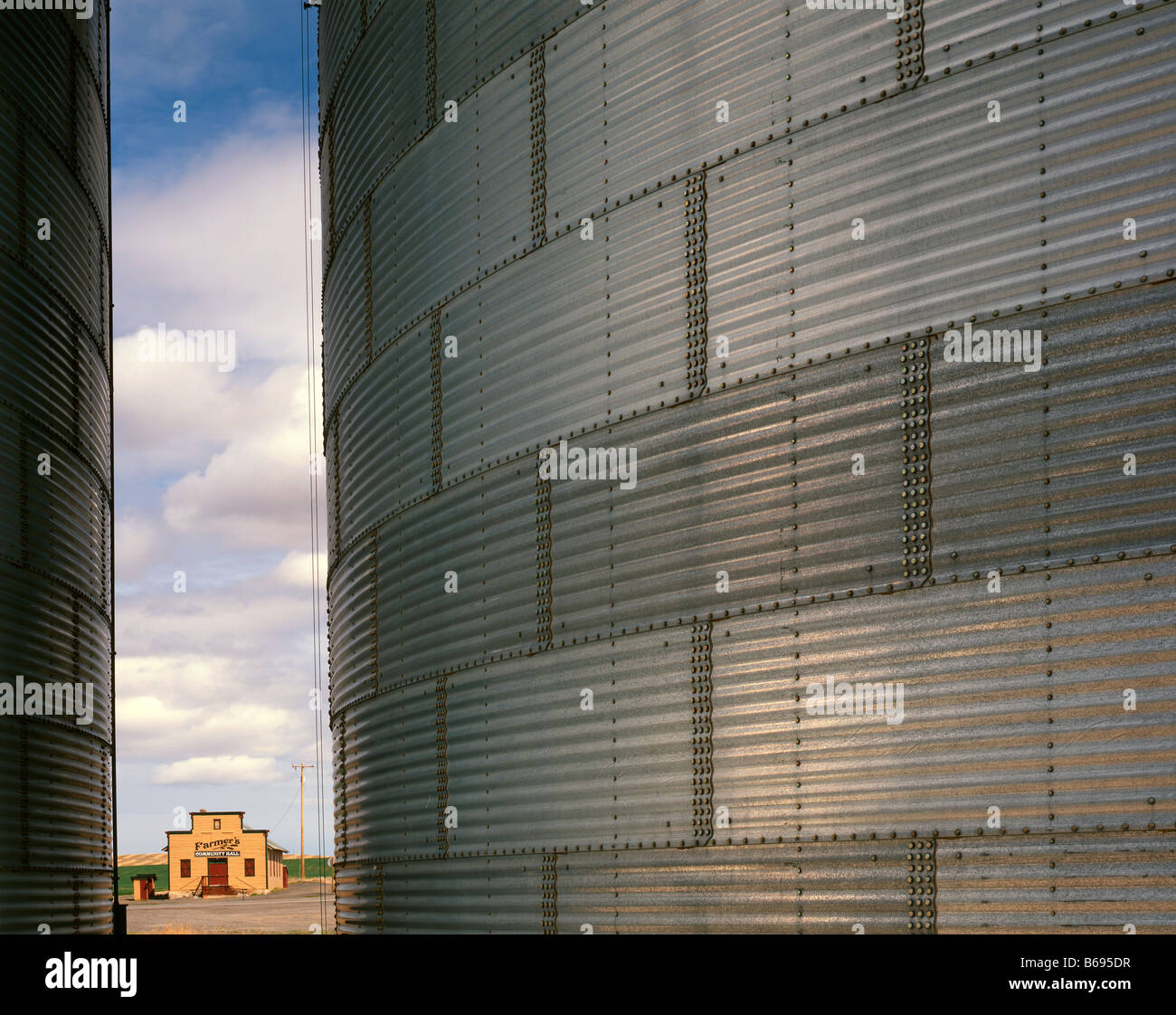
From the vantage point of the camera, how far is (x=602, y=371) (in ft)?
35.6

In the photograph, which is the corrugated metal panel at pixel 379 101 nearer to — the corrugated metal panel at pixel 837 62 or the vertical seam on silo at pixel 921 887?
the corrugated metal panel at pixel 837 62

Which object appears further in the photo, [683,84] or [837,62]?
[683,84]

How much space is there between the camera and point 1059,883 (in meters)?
7.49

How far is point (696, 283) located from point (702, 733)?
3.25 m

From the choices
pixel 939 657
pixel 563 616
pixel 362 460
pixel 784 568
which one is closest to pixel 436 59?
pixel 362 460

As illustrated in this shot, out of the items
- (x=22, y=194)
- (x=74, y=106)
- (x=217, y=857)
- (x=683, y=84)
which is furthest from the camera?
(x=217, y=857)

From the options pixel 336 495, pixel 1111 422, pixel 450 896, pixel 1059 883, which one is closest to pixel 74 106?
pixel 336 495

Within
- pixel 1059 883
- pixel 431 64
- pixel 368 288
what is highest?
pixel 431 64

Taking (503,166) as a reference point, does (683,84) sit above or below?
below

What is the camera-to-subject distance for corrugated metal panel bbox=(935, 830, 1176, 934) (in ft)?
23.5

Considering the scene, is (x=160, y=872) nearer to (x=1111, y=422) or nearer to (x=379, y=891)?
(x=379, y=891)

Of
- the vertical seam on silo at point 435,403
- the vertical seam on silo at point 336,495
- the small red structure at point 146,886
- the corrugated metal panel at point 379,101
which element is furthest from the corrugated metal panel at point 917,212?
the small red structure at point 146,886
